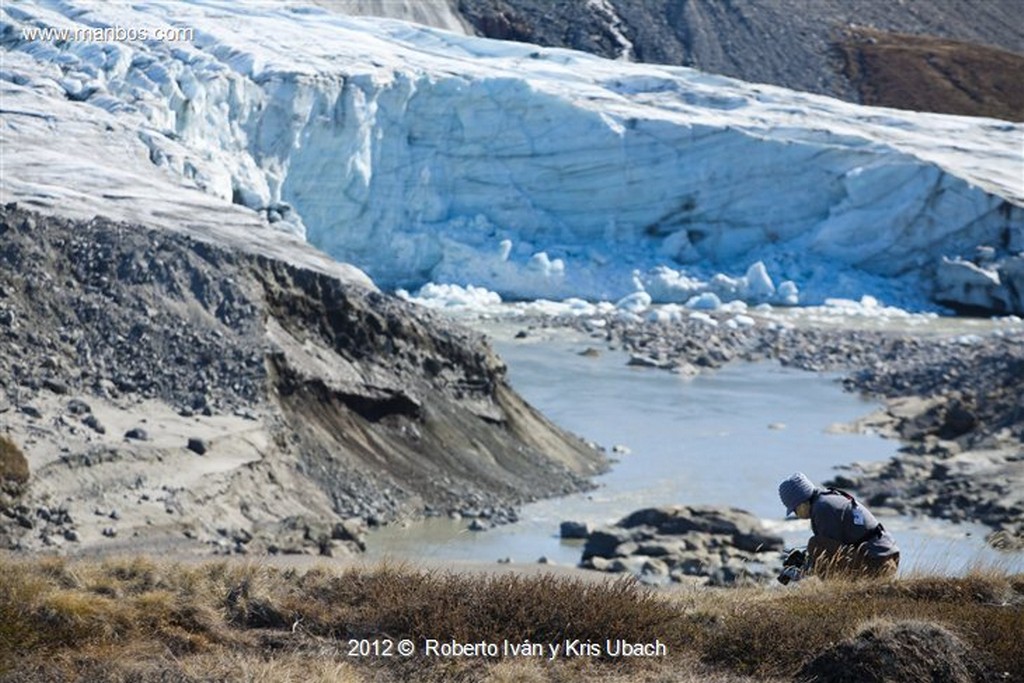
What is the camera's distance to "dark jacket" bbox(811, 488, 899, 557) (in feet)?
23.5

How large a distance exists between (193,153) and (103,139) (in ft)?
12.5

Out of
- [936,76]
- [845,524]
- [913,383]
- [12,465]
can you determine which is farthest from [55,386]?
[936,76]

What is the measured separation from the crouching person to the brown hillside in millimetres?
55415

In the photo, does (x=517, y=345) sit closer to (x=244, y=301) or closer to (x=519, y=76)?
(x=519, y=76)

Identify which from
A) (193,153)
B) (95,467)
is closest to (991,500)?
(95,467)

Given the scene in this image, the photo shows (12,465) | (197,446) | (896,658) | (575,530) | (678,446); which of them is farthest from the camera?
(678,446)

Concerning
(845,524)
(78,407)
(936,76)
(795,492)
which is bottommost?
(78,407)

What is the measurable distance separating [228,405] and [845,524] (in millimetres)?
8694

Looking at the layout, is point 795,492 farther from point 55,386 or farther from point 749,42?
point 749,42

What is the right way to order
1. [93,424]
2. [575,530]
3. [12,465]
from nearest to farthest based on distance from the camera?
[12,465] → [93,424] → [575,530]

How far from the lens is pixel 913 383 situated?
91.6 ft

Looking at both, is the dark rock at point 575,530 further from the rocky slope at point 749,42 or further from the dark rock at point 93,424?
the rocky slope at point 749,42

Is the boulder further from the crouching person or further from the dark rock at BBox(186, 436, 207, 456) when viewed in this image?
the crouching person

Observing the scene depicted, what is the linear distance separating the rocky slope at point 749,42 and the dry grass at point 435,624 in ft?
186
